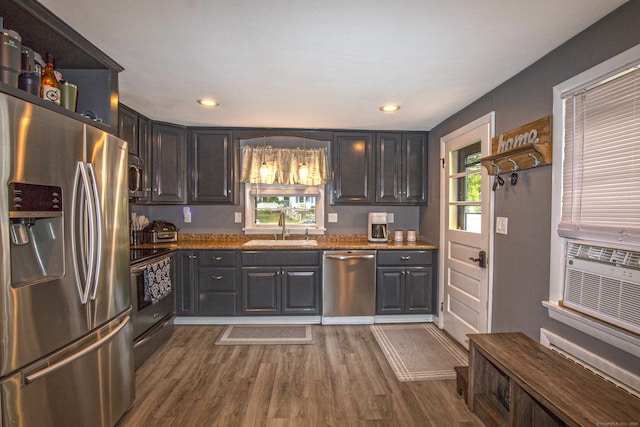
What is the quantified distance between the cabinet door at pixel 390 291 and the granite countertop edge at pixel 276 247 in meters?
0.31

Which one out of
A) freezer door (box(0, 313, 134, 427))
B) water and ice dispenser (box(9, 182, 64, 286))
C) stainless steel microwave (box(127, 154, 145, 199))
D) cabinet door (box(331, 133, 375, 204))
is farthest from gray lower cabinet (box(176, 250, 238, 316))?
water and ice dispenser (box(9, 182, 64, 286))

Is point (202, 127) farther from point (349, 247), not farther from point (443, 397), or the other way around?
point (443, 397)

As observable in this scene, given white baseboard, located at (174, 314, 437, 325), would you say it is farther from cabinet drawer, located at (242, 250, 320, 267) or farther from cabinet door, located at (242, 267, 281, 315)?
cabinet drawer, located at (242, 250, 320, 267)

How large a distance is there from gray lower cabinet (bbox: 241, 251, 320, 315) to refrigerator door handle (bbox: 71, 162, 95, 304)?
1.82 m

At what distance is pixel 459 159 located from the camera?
299 centimetres

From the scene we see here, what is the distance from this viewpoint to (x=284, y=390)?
2176 mm

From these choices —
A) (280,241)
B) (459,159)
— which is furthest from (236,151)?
(459,159)

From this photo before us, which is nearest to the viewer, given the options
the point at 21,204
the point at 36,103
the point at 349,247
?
the point at 21,204

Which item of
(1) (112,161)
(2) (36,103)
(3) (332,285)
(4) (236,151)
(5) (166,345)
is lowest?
(5) (166,345)

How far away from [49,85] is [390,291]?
3.32 meters

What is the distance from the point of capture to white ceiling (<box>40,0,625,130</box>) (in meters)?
1.44

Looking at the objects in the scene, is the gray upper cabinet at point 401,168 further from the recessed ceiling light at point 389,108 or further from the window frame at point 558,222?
the window frame at point 558,222

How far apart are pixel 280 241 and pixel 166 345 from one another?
1.61 m

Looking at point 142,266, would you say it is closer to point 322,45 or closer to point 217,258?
point 217,258
